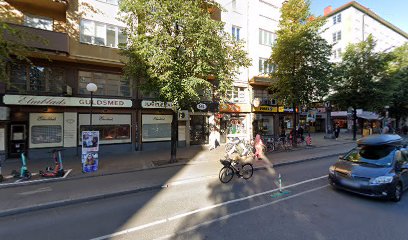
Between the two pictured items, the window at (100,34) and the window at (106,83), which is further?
the window at (106,83)

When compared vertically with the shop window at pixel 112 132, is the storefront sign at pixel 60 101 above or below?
above

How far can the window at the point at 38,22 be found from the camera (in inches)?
489

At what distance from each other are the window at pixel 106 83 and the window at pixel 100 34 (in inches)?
84.2

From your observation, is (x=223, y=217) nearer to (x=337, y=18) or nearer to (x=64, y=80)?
(x=64, y=80)

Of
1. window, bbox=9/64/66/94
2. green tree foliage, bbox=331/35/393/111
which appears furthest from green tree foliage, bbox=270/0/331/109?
window, bbox=9/64/66/94

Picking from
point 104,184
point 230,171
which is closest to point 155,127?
point 104,184

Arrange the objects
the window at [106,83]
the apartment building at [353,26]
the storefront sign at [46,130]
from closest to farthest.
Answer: the storefront sign at [46,130]
the window at [106,83]
the apartment building at [353,26]

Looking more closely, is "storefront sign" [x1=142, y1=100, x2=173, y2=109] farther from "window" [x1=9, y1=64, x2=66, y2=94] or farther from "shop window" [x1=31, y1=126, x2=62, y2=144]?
"shop window" [x1=31, y1=126, x2=62, y2=144]

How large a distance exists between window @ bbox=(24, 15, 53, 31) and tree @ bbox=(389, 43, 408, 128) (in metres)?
30.9

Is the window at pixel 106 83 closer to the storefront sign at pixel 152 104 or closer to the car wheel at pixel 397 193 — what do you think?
the storefront sign at pixel 152 104

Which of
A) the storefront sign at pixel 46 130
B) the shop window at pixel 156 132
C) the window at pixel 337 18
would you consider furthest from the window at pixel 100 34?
the window at pixel 337 18

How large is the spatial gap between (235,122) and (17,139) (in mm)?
16886

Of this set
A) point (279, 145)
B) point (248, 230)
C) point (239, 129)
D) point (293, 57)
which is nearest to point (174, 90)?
point (248, 230)

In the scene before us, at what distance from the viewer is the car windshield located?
605 cm
